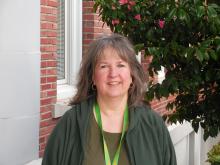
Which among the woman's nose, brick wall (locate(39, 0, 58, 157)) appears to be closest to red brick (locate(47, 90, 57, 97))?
brick wall (locate(39, 0, 58, 157))

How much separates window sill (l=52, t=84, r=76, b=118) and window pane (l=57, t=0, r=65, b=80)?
0.55 ft

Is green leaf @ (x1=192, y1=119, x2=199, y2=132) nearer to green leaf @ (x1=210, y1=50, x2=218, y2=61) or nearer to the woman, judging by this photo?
green leaf @ (x1=210, y1=50, x2=218, y2=61)

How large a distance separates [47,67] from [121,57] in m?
2.20

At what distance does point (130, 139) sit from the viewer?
2.90 metres

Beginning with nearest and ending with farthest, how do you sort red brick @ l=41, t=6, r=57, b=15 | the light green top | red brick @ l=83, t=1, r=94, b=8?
the light green top < red brick @ l=41, t=6, r=57, b=15 < red brick @ l=83, t=1, r=94, b=8

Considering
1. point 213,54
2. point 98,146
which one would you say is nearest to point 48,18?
point 213,54

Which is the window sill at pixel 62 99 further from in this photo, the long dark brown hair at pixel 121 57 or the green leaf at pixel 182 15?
the long dark brown hair at pixel 121 57

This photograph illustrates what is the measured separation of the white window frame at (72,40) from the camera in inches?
235

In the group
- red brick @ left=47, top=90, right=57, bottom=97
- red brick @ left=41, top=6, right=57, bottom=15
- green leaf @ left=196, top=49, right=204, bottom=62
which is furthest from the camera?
red brick @ left=47, top=90, right=57, bottom=97

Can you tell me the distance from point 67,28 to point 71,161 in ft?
11.1

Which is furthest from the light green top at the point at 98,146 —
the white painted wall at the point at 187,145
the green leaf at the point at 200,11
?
the white painted wall at the point at 187,145

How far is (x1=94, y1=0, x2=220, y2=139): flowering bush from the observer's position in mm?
3924

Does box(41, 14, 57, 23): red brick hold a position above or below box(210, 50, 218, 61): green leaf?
above

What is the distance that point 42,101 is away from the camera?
5.00m
